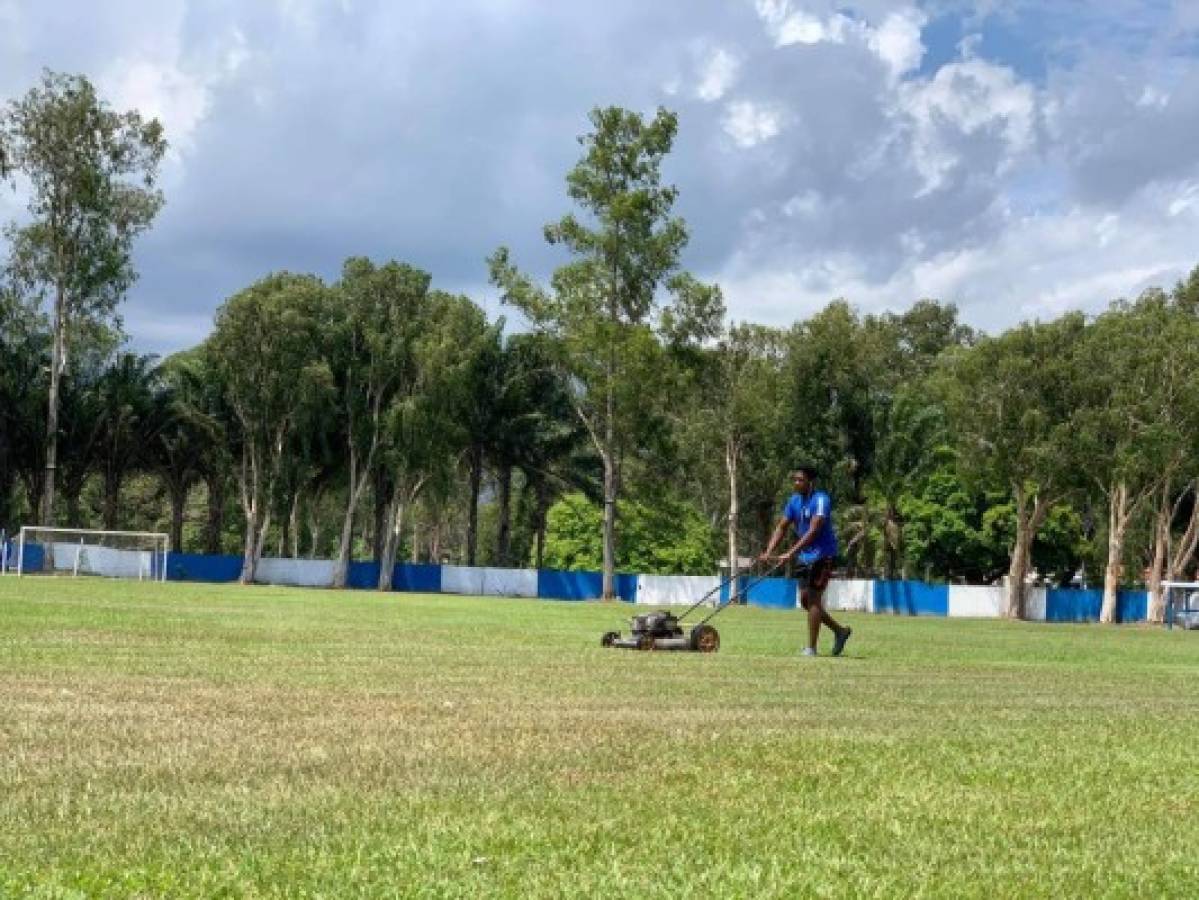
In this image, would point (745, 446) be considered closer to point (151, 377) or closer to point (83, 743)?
point (151, 377)

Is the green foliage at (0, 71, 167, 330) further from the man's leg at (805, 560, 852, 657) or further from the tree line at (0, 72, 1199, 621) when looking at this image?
the man's leg at (805, 560, 852, 657)

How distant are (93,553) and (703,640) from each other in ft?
184

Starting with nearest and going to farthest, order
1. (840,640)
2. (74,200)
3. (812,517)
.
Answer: (812,517)
(840,640)
(74,200)

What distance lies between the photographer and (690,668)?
49.8ft

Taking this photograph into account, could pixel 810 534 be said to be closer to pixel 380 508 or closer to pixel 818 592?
pixel 818 592

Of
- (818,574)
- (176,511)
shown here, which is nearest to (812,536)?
(818,574)

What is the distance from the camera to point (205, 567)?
8469 centimetres

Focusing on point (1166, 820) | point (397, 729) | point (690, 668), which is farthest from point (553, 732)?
point (690, 668)

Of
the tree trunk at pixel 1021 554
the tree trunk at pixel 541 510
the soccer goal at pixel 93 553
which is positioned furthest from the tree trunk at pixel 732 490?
the soccer goal at pixel 93 553

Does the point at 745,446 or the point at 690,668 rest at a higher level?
the point at 745,446

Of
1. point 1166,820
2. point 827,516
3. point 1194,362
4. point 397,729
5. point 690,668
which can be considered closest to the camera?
point 1166,820

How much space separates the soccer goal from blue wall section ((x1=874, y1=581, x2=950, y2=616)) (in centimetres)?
3790

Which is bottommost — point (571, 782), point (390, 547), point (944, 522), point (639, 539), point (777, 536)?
point (571, 782)

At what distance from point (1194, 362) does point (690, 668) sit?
185 feet
